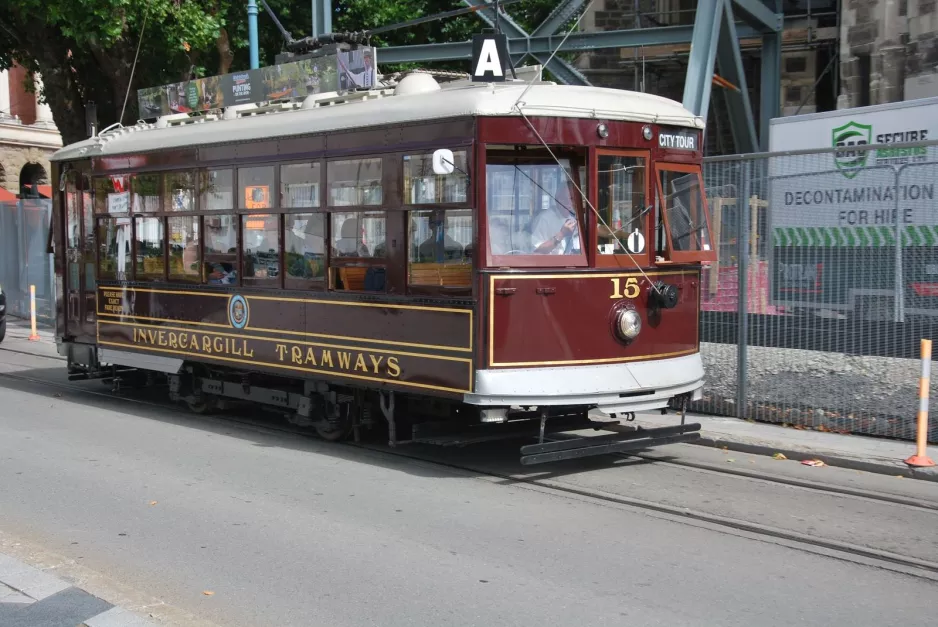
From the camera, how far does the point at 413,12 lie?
71.7 feet

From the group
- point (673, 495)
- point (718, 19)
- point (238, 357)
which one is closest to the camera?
point (673, 495)

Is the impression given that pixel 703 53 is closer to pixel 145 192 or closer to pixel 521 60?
pixel 521 60

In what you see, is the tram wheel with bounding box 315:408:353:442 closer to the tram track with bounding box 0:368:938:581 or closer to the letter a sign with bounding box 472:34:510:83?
the tram track with bounding box 0:368:938:581

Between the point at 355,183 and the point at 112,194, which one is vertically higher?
the point at 112,194

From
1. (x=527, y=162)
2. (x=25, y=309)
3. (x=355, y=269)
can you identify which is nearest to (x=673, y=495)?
(x=527, y=162)

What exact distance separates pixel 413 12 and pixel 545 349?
600 inches

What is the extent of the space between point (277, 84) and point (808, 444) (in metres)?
6.80

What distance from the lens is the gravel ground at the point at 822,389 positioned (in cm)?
973

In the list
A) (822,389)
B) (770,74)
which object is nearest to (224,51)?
(770,74)

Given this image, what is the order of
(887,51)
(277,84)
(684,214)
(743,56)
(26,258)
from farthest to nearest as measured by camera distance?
(26,258), (743,56), (887,51), (277,84), (684,214)

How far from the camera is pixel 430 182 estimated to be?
845cm

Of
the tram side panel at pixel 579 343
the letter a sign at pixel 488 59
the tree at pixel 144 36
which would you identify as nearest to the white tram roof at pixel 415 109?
the letter a sign at pixel 488 59

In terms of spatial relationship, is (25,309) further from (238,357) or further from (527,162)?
(527,162)

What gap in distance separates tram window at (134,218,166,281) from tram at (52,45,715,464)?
425mm
